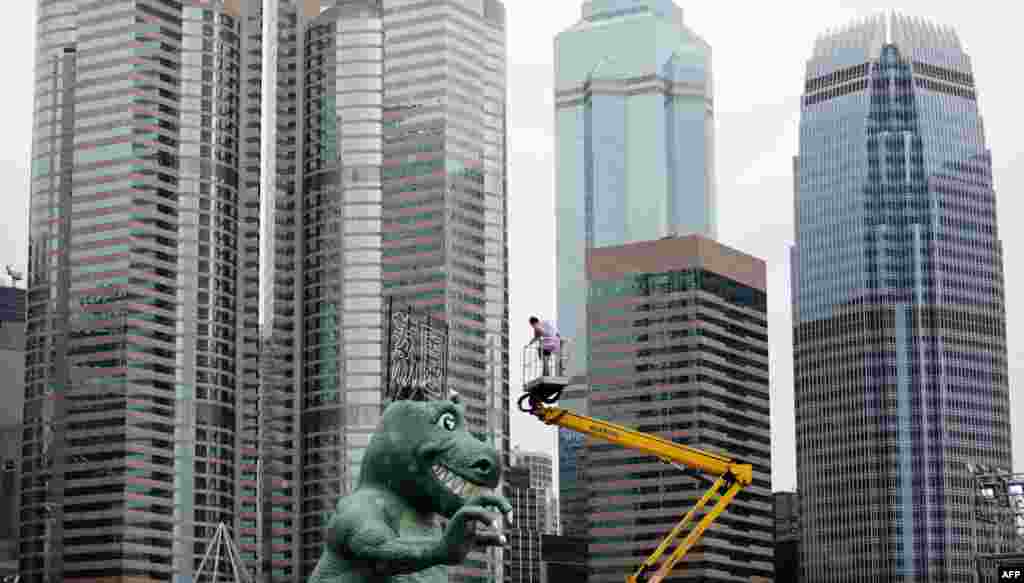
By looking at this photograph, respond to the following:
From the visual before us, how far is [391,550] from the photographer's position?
17.3 metres

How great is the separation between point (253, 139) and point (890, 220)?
200 feet

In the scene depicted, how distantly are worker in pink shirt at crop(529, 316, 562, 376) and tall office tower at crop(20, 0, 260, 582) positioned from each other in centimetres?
10750

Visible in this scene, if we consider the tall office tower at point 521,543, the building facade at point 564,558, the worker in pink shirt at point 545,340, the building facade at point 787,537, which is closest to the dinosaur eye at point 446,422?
the worker in pink shirt at point 545,340

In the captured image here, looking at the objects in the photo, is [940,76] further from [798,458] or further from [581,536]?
[581,536]

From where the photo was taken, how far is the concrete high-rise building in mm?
161750

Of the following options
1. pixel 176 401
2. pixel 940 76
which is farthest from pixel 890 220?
pixel 176 401

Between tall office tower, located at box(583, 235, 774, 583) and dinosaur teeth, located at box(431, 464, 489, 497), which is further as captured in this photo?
tall office tower, located at box(583, 235, 774, 583)

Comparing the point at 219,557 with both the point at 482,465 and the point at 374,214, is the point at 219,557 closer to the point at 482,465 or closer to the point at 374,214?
the point at 374,214

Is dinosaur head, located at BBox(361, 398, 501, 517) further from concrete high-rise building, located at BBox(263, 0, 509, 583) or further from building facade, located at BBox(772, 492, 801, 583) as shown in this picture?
building facade, located at BBox(772, 492, 801, 583)

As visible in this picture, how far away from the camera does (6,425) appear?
172000 millimetres

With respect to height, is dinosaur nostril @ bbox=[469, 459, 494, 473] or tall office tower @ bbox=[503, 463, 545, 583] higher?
tall office tower @ bbox=[503, 463, 545, 583]

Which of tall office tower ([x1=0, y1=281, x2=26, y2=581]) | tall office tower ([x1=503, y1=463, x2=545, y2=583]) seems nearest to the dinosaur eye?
tall office tower ([x1=503, y1=463, x2=545, y2=583])

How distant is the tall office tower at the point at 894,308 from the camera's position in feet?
527

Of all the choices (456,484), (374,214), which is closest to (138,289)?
(374,214)
